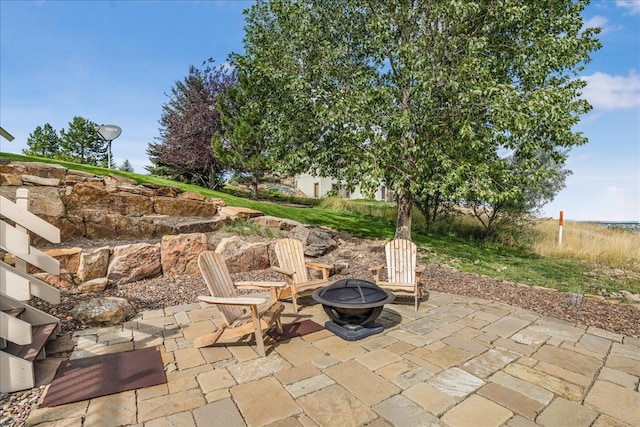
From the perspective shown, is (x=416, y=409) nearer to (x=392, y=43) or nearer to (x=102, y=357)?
(x=102, y=357)

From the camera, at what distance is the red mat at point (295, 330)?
340 cm

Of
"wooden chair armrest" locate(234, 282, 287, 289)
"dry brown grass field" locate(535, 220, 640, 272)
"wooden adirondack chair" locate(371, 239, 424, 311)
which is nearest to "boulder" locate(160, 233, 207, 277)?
"wooden chair armrest" locate(234, 282, 287, 289)

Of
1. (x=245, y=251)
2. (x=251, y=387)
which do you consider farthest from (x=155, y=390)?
(x=245, y=251)

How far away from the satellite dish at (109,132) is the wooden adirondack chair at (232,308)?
31.3 ft

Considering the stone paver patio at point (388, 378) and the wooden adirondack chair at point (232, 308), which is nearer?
the stone paver patio at point (388, 378)

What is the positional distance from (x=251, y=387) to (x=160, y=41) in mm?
9022

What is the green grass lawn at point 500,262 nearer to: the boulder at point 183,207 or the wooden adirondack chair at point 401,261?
the boulder at point 183,207

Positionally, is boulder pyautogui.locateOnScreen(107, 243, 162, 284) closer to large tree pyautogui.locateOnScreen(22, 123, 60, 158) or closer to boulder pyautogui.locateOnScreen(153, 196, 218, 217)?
boulder pyautogui.locateOnScreen(153, 196, 218, 217)

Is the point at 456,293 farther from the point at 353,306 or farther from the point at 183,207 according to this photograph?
the point at 183,207

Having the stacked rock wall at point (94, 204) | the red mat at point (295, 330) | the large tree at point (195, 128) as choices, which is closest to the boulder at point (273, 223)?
the stacked rock wall at point (94, 204)

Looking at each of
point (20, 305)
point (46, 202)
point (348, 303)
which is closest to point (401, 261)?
point (348, 303)

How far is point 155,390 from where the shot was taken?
239 centimetres

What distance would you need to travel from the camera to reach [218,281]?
328cm

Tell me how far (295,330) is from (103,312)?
2215 mm
